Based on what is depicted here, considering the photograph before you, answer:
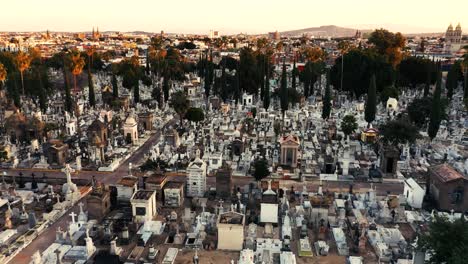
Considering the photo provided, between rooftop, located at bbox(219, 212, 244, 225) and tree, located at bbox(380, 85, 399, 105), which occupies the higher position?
tree, located at bbox(380, 85, 399, 105)

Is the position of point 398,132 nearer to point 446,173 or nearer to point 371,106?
point 446,173

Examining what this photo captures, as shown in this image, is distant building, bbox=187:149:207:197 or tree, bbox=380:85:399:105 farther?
tree, bbox=380:85:399:105

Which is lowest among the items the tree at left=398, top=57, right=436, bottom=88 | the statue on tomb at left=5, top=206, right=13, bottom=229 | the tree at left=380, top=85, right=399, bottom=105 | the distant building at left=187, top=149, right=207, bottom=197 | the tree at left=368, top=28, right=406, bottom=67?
the statue on tomb at left=5, top=206, right=13, bottom=229

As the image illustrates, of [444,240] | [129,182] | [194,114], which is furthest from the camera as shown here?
[194,114]

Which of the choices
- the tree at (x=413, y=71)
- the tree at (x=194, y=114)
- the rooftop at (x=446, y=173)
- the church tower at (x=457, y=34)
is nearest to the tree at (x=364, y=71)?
the tree at (x=413, y=71)

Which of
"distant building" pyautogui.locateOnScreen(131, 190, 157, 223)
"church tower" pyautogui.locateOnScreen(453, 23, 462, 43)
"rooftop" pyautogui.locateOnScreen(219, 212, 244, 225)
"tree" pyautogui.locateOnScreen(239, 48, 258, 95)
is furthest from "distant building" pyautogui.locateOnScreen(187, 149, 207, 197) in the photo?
"church tower" pyautogui.locateOnScreen(453, 23, 462, 43)

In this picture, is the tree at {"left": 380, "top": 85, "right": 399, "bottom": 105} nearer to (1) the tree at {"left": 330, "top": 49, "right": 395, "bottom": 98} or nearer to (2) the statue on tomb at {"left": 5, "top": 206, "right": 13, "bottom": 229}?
(1) the tree at {"left": 330, "top": 49, "right": 395, "bottom": 98}

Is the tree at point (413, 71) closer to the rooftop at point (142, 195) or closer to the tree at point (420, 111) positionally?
the tree at point (420, 111)

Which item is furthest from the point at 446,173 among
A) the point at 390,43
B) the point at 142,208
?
the point at 390,43

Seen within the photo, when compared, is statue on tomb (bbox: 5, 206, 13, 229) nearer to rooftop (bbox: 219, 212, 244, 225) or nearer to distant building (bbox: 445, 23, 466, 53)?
rooftop (bbox: 219, 212, 244, 225)

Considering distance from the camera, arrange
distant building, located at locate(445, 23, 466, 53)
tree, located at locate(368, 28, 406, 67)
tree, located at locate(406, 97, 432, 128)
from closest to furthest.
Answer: tree, located at locate(406, 97, 432, 128) → tree, located at locate(368, 28, 406, 67) → distant building, located at locate(445, 23, 466, 53)

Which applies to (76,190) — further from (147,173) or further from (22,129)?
(22,129)

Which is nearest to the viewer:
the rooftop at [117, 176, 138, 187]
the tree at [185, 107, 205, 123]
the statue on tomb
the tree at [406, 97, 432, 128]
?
the statue on tomb
